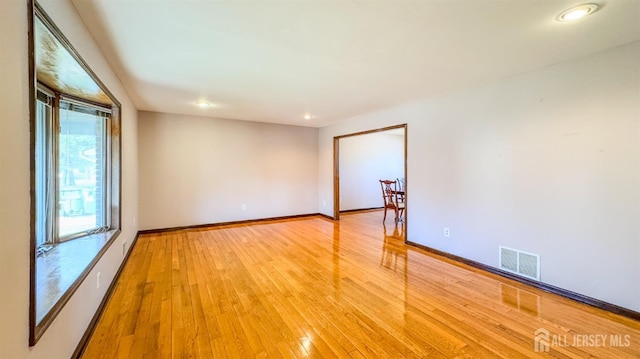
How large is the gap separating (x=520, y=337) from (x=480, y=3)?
2.34 metres

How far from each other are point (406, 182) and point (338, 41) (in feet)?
8.94

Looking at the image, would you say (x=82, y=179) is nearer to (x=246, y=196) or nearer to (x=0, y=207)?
(x=0, y=207)

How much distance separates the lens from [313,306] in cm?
232

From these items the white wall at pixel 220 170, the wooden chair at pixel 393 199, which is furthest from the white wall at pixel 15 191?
the wooden chair at pixel 393 199

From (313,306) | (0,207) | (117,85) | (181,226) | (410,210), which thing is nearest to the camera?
(0,207)

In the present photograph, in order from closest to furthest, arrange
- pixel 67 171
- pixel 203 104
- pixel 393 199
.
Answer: pixel 67 171 → pixel 203 104 → pixel 393 199

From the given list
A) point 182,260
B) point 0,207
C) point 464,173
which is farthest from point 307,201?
point 0,207

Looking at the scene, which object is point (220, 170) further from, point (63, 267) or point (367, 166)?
point (367, 166)

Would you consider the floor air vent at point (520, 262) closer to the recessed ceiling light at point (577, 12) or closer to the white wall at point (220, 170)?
the recessed ceiling light at point (577, 12)

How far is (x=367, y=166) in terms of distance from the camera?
741 cm

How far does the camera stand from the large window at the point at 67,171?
1424 millimetres

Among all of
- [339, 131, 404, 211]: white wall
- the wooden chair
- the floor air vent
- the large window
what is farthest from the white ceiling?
[339, 131, 404, 211]: white wall

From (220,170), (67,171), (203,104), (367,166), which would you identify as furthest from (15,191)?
(367,166)

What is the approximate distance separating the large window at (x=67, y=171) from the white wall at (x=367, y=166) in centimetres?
499
